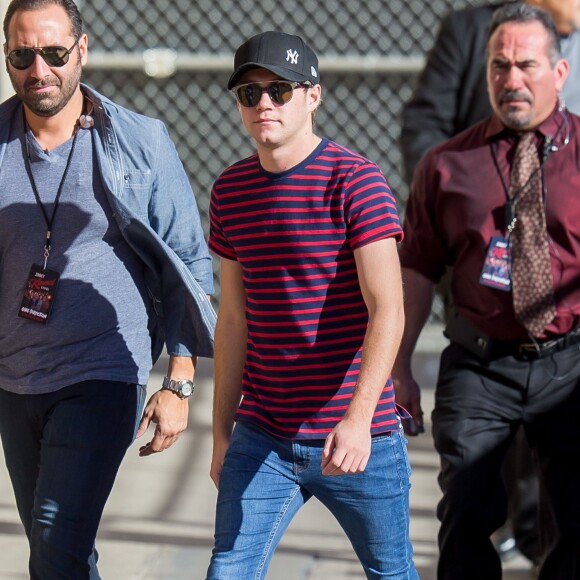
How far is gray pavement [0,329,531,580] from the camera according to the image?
4.52 metres

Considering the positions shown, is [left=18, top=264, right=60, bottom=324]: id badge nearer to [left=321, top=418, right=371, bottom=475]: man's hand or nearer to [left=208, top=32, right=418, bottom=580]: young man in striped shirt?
[left=208, top=32, right=418, bottom=580]: young man in striped shirt

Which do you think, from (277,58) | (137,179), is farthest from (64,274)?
(277,58)

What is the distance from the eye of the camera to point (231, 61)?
787 cm

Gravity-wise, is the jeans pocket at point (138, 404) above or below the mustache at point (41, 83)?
below

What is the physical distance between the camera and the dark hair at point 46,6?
132 inches

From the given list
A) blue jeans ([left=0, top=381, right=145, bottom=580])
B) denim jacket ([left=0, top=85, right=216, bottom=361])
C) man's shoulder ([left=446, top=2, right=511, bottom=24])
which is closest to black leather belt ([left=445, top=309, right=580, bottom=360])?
denim jacket ([left=0, top=85, right=216, bottom=361])

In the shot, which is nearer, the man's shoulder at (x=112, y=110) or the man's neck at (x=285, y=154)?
the man's neck at (x=285, y=154)

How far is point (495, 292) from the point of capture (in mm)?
3723

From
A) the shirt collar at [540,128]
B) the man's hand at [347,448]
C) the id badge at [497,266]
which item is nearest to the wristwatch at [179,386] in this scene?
the man's hand at [347,448]

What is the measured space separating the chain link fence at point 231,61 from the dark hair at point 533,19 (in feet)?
12.9

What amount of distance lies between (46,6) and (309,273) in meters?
1.04

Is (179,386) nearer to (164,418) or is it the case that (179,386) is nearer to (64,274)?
(164,418)

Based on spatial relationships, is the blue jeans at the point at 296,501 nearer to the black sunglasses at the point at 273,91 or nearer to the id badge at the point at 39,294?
the id badge at the point at 39,294

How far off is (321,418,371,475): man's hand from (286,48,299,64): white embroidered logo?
833 mm
